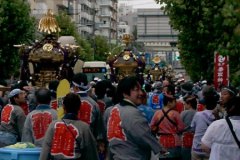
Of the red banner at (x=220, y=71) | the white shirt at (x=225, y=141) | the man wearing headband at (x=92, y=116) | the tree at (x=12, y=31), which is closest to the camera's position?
the white shirt at (x=225, y=141)

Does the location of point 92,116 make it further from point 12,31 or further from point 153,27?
point 153,27

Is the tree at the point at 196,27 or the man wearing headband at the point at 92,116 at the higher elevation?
the tree at the point at 196,27

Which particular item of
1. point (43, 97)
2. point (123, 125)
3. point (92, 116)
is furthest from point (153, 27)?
point (123, 125)

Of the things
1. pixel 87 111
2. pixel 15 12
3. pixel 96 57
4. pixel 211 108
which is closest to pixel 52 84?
pixel 87 111

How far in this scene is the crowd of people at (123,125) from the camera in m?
8.87

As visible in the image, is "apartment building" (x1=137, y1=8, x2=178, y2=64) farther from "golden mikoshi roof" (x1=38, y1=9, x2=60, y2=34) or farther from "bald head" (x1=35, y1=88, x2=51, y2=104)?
"bald head" (x1=35, y1=88, x2=51, y2=104)

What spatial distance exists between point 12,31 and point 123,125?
1435 inches

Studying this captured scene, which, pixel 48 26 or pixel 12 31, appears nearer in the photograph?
pixel 48 26

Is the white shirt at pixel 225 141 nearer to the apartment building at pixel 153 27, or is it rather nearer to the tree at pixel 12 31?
the tree at pixel 12 31

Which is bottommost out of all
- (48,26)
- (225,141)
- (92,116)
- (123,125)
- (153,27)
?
(92,116)

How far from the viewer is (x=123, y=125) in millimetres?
8953

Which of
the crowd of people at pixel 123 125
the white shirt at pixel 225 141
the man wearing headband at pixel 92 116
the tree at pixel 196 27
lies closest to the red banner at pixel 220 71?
the tree at pixel 196 27

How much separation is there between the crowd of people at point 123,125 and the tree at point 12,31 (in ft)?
88.3

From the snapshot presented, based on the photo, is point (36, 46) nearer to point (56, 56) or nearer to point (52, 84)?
point (56, 56)
